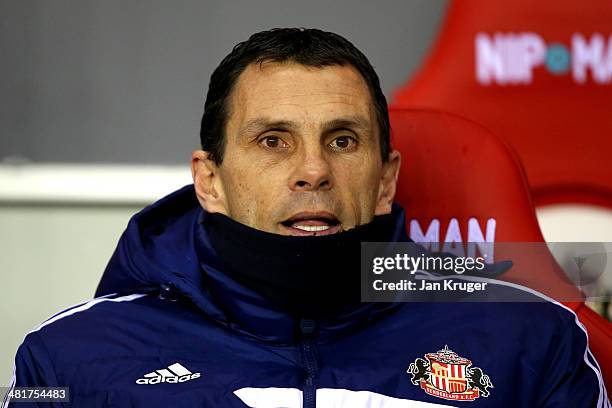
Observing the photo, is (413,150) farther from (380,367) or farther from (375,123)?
(380,367)

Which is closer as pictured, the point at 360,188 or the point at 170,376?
the point at 170,376

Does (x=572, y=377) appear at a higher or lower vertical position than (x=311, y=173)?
lower

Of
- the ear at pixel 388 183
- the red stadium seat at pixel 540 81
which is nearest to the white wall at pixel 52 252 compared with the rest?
the red stadium seat at pixel 540 81

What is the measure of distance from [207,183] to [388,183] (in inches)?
13.6

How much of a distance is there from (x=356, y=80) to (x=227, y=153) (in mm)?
276

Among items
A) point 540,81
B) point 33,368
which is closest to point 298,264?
point 33,368

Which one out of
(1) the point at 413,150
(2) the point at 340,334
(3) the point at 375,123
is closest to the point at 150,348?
(2) the point at 340,334

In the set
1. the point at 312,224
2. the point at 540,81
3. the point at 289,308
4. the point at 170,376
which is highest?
the point at 540,81

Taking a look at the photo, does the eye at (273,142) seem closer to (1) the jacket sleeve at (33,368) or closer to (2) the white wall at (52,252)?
(1) the jacket sleeve at (33,368)

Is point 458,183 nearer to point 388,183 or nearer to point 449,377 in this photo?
point 388,183

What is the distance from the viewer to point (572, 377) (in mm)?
2057

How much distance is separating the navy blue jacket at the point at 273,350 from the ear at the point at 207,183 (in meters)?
0.06

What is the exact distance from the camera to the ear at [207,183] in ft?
7.39

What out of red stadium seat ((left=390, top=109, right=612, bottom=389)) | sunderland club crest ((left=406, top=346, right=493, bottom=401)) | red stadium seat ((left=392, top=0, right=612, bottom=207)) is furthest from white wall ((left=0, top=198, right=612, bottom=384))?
sunderland club crest ((left=406, top=346, right=493, bottom=401))
